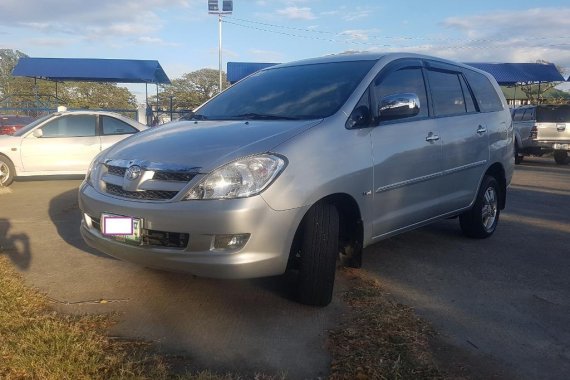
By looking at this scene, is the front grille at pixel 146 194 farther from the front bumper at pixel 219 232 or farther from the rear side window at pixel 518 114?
the rear side window at pixel 518 114

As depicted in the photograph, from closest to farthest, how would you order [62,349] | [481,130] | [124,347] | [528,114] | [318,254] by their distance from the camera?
1. [62,349]
2. [124,347]
3. [318,254]
4. [481,130]
5. [528,114]

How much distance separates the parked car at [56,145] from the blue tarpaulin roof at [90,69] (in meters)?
13.5

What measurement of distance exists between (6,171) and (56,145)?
936mm

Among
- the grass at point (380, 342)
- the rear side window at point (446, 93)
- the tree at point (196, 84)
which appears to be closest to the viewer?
the grass at point (380, 342)

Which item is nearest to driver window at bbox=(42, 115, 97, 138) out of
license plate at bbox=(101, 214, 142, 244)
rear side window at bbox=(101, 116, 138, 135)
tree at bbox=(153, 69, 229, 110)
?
rear side window at bbox=(101, 116, 138, 135)

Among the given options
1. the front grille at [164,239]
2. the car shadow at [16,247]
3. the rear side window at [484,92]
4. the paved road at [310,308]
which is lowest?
the paved road at [310,308]

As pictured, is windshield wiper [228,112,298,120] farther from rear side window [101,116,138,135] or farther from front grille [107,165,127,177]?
rear side window [101,116,138,135]

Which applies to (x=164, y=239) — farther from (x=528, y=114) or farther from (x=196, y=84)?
(x=196, y=84)

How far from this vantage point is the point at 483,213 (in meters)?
5.60

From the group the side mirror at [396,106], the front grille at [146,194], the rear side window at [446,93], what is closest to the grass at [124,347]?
the front grille at [146,194]

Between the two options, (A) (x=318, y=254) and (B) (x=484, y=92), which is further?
(B) (x=484, y=92)

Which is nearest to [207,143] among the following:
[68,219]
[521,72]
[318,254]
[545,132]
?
[318,254]

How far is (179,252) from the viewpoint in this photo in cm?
319

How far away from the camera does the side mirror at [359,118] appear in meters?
3.75
